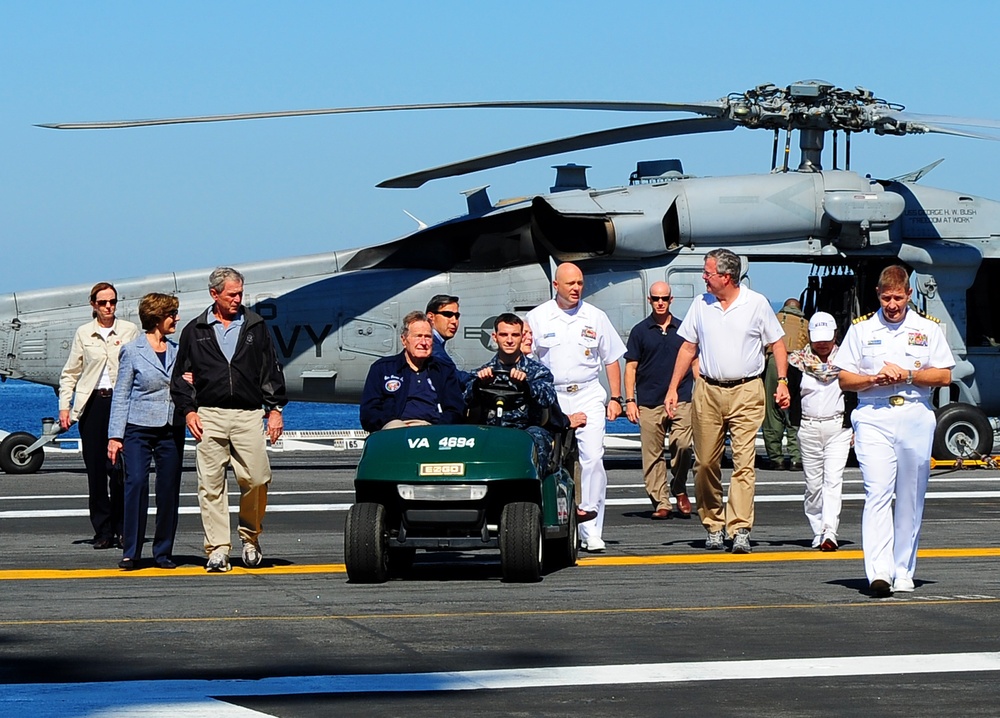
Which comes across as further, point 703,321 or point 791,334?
point 791,334

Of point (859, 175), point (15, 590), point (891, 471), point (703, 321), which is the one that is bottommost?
point (15, 590)

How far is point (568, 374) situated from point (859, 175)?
8.94 metres

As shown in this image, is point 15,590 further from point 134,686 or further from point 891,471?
point 891,471

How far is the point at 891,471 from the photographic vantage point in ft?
29.9

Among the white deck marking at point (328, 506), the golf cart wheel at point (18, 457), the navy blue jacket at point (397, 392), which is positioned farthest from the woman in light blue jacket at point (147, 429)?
the golf cart wheel at point (18, 457)

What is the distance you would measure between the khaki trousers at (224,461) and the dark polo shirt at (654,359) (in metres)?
5.18

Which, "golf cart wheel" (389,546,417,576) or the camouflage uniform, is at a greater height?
the camouflage uniform

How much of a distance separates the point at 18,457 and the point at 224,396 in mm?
10278

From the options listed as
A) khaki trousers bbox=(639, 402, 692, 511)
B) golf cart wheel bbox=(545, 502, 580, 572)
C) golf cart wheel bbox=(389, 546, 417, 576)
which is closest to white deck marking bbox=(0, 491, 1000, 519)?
khaki trousers bbox=(639, 402, 692, 511)

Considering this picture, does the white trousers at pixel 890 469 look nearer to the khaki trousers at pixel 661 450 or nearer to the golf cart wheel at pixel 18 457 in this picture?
the khaki trousers at pixel 661 450

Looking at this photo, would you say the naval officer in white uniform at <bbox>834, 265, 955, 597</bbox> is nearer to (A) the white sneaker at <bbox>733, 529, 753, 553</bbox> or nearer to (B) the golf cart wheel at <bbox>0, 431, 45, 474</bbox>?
(A) the white sneaker at <bbox>733, 529, 753, 553</bbox>

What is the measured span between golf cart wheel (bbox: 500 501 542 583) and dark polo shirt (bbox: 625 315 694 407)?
17.7ft

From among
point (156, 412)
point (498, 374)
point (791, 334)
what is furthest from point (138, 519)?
point (791, 334)

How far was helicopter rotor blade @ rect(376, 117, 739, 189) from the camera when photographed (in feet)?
55.9
